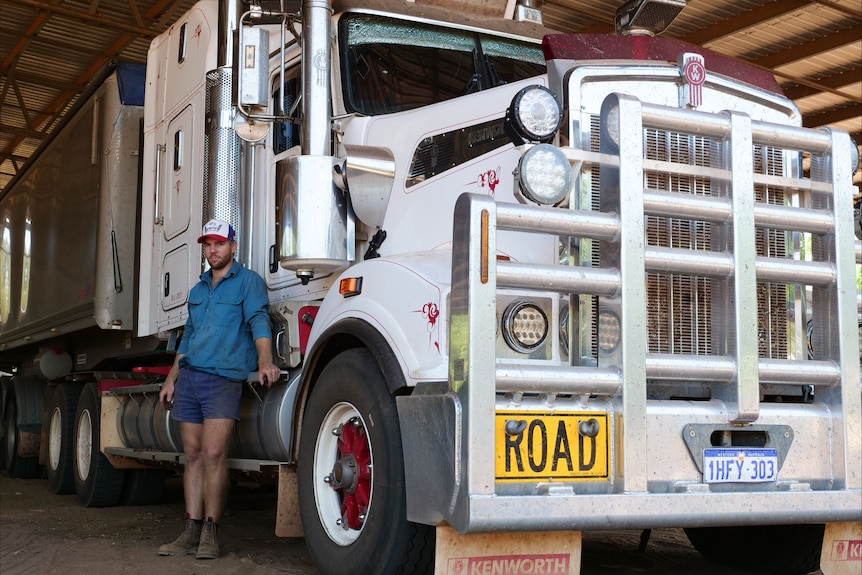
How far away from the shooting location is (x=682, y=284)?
142 inches

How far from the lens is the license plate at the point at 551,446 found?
302 centimetres

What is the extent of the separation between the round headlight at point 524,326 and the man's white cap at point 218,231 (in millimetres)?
2417

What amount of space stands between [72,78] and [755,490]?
16770mm

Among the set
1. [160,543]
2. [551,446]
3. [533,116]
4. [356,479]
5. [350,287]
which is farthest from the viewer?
[160,543]

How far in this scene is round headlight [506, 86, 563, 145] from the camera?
333cm

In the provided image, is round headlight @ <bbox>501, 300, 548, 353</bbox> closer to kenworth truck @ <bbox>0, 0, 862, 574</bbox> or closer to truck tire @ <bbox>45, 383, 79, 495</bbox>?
kenworth truck @ <bbox>0, 0, 862, 574</bbox>

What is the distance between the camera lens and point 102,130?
310 inches

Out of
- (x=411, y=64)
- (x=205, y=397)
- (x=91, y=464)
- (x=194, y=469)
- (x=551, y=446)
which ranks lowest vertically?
(x=91, y=464)

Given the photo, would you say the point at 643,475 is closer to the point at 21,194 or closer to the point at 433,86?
the point at 433,86

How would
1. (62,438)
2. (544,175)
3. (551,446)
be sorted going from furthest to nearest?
(62,438) → (544,175) → (551,446)

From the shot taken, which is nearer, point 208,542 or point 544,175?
point 544,175

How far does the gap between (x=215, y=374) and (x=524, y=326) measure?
241 centimetres

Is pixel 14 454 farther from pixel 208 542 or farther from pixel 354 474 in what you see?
pixel 354 474

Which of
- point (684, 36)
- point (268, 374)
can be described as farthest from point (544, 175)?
point (684, 36)
